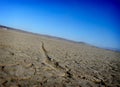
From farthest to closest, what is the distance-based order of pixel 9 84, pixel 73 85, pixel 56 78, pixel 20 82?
pixel 56 78, pixel 73 85, pixel 20 82, pixel 9 84

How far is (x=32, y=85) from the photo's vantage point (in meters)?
2.37

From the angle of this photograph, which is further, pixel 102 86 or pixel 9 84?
pixel 102 86

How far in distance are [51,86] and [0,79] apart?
925 mm

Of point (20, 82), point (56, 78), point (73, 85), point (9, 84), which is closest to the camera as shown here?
point (9, 84)

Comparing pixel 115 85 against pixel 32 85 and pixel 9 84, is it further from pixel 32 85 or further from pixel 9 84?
pixel 9 84

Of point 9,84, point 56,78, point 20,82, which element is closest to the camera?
point 9,84

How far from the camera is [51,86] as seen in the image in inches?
97.1

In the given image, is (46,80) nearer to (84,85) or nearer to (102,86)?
(84,85)

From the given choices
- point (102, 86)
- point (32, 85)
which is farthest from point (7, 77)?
point (102, 86)

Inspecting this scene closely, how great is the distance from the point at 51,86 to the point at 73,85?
0.46 m

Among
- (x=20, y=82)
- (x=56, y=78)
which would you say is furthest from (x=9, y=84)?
(x=56, y=78)

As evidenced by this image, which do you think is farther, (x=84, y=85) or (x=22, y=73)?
(x=22, y=73)

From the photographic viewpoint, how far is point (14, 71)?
9.81 ft

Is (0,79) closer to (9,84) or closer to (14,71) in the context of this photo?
(9,84)
